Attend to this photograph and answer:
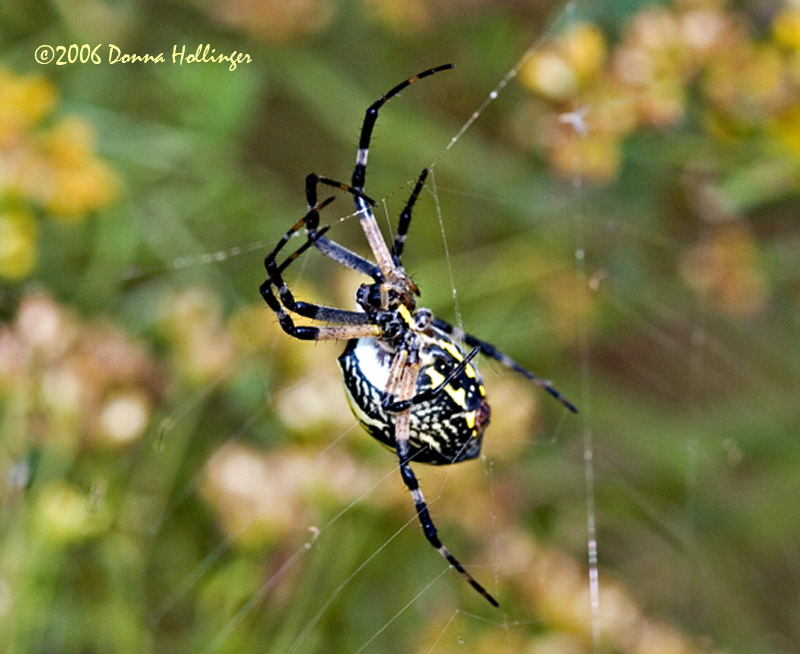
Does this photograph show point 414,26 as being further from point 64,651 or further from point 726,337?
point 64,651

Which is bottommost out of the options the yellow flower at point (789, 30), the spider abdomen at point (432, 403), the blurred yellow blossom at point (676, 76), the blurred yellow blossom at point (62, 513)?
the blurred yellow blossom at point (62, 513)

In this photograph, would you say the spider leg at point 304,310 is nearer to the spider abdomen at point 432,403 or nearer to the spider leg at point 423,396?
the spider abdomen at point 432,403

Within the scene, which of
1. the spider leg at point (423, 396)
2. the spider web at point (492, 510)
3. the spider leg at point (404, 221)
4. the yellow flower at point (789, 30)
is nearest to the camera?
the spider leg at point (423, 396)

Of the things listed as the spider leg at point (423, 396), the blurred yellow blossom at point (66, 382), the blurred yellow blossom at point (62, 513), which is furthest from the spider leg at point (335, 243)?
the blurred yellow blossom at point (62, 513)

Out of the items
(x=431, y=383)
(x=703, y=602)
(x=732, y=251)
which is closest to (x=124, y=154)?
(x=431, y=383)

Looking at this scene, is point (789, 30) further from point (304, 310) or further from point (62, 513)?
point (62, 513)

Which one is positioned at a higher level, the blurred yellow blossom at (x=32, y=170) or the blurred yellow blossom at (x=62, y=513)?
the blurred yellow blossom at (x=32, y=170)

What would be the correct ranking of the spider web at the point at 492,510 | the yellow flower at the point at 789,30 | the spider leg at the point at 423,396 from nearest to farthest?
the spider leg at the point at 423,396 < the spider web at the point at 492,510 < the yellow flower at the point at 789,30
